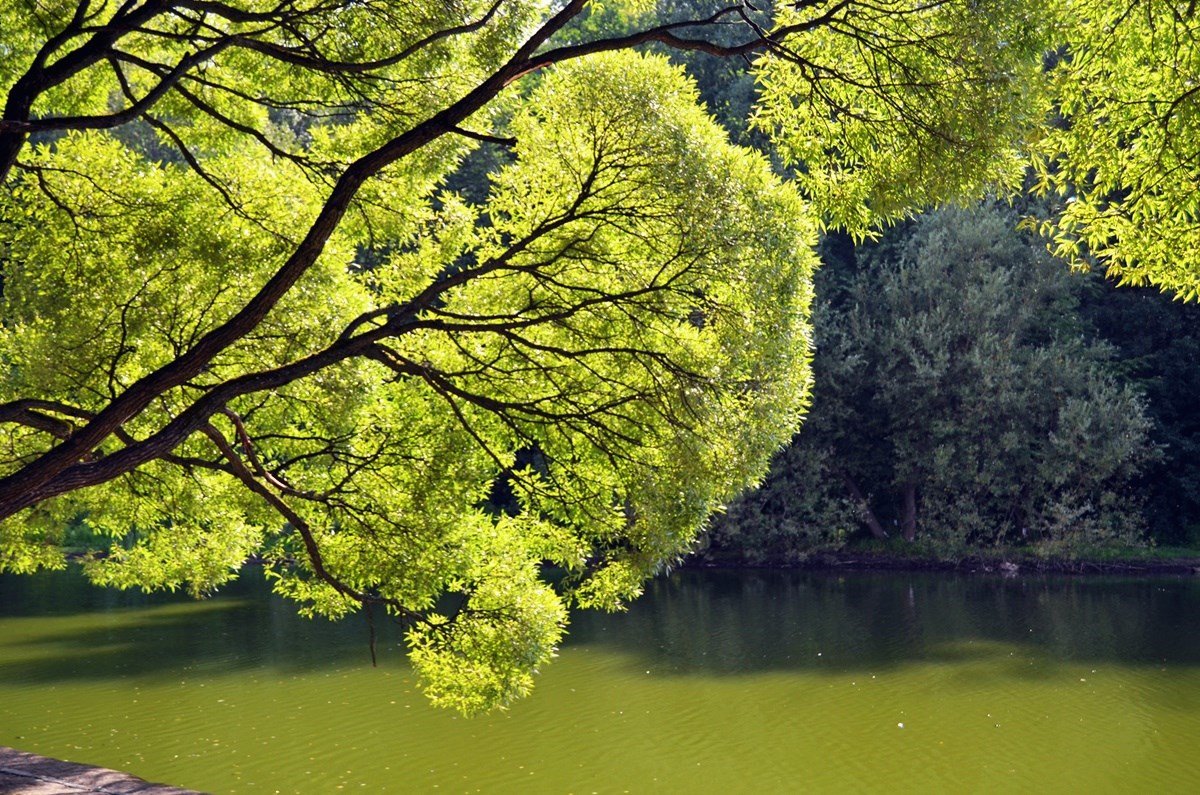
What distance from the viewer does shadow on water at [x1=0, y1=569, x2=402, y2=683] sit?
1986cm

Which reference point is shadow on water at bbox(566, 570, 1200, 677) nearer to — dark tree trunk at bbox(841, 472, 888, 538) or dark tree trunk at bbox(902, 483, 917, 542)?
dark tree trunk at bbox(902, 483, 917, 542)

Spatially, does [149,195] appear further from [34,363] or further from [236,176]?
[34,363]

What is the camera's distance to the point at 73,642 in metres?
22.1

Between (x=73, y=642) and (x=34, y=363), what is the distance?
14635mm

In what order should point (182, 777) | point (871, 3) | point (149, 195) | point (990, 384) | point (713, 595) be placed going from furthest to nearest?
1. point (990, 384)
2. point (713, 595)
3. point (182, 777)
4. point (149, 195)
5. point (871, 3)

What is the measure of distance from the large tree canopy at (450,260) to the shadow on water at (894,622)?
1021 cm

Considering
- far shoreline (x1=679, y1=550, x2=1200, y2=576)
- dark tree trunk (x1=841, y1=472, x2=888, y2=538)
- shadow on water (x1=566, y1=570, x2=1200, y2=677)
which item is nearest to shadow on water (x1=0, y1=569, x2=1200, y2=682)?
shadow on water (x1=566, y1=570, x2=1200, y2=677)

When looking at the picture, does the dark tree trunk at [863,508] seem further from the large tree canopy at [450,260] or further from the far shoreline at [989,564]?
the large tree canopy at [450,260]

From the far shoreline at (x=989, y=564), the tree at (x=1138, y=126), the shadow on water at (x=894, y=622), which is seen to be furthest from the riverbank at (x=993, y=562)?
the tree at (x=1138, y=126)

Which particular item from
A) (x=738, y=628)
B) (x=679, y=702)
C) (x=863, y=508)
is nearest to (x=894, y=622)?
(x=738, y=628)

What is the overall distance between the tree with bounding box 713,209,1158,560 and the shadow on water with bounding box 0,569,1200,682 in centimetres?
230

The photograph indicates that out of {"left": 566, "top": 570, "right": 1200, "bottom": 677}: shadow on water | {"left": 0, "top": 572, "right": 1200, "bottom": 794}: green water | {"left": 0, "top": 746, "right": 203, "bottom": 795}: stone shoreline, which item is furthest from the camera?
{"left": 566, "top": 570, "right": 1200, "bottom": 677}: shadow on water

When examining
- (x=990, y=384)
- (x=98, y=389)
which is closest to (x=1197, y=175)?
(x=98, y=389)

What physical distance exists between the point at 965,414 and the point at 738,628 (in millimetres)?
11572
